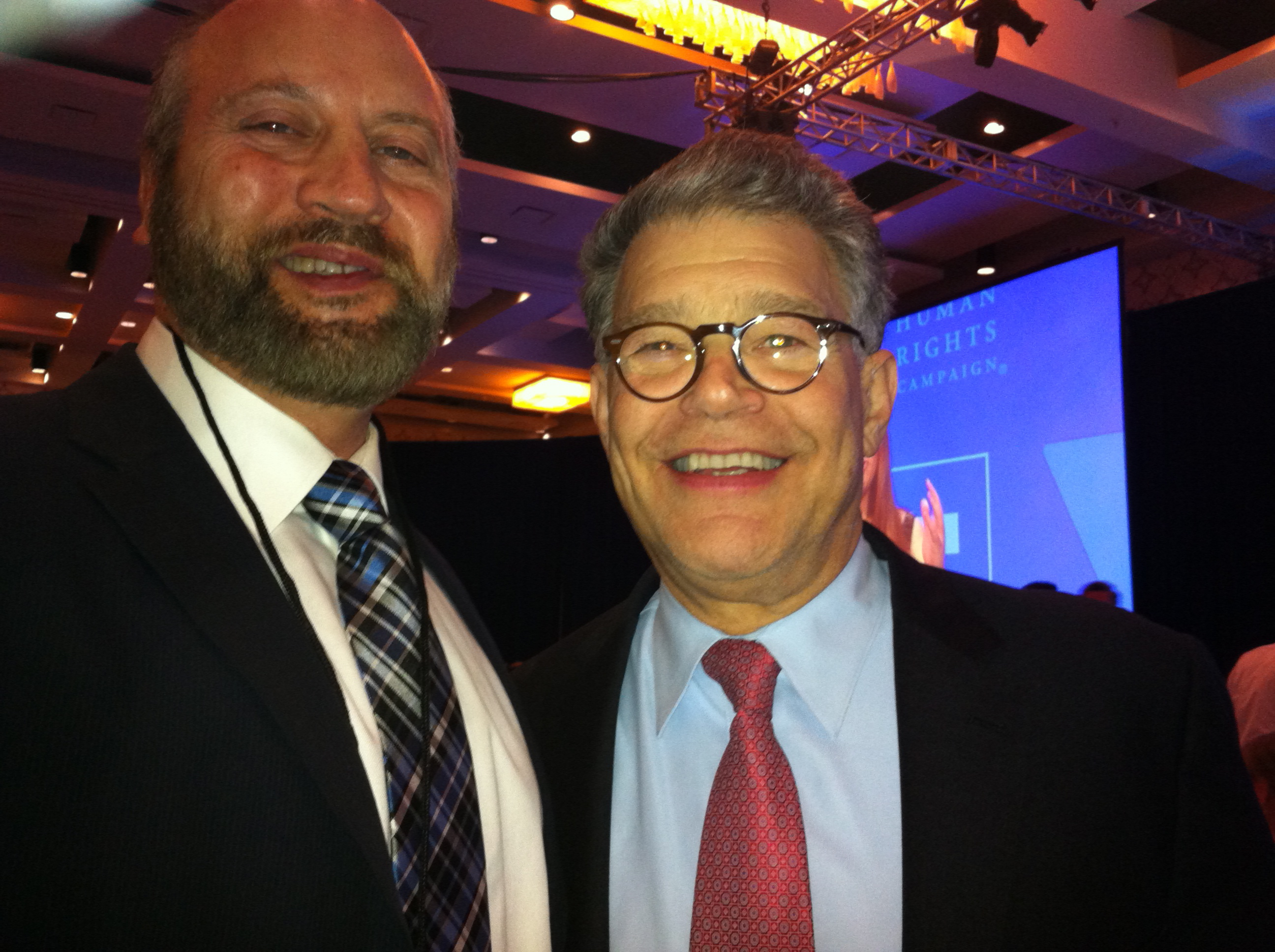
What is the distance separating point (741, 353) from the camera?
1.44m

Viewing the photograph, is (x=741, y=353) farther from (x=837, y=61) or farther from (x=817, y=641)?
(x=837, y=61)

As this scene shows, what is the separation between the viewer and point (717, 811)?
1.31 meters

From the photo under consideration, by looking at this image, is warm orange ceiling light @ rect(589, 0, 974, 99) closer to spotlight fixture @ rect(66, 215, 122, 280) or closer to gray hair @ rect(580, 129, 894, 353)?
gray hair @ rect(580, 129, 894, 353)

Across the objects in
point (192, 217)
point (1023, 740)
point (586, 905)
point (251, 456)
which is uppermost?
point (192, 217)

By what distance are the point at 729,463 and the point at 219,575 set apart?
705 mm

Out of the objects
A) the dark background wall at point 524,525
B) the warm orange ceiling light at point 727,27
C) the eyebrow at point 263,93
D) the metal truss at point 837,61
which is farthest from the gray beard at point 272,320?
the dark background wall at point 524,525

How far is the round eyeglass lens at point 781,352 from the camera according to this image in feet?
4.71

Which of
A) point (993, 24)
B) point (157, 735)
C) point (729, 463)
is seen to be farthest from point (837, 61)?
point (157, 735)

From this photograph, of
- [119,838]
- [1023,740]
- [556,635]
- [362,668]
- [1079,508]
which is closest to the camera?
[119,838]

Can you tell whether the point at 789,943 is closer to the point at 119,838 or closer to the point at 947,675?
the point at 947,675

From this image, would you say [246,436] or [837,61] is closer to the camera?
[246,436]

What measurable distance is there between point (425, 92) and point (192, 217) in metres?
0.39

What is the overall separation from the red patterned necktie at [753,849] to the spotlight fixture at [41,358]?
12.1 meters

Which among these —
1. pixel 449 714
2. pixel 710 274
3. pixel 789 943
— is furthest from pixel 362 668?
pixel 710 274
